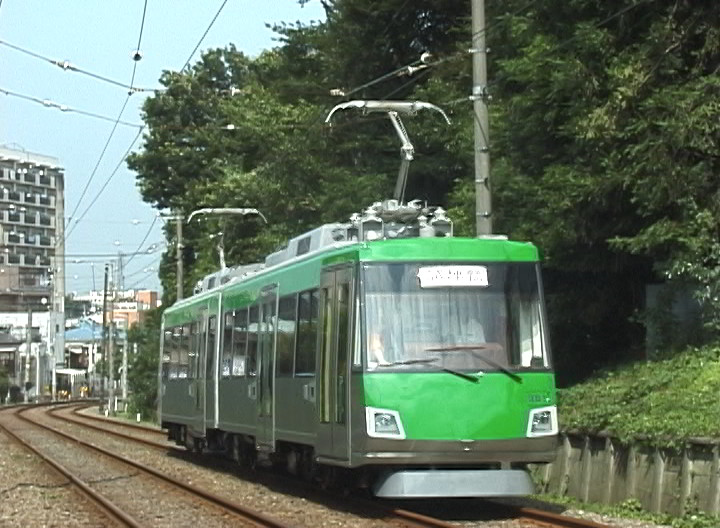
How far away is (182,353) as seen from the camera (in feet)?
95.1

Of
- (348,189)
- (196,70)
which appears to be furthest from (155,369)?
(348,189)

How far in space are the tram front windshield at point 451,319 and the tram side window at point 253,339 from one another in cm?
582

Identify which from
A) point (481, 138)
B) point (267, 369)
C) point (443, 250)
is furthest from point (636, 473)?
point (267, 369)

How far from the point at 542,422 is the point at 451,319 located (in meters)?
1.46

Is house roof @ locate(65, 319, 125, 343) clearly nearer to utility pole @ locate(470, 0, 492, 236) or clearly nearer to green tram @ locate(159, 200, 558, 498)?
utility pole @ locate(470, 0, 492, 236)

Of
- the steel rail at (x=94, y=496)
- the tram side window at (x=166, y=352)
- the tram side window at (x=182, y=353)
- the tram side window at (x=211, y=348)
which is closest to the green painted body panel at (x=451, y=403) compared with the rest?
the steel rail at (x=94, y=496)

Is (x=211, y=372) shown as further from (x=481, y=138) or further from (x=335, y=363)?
(x=335, y=363)

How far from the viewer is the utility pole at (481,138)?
19.5m

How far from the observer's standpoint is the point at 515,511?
1564 cm

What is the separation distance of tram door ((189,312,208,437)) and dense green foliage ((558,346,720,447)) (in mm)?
7718

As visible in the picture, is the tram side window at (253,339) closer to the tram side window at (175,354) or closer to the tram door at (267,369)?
the tram door at (267,369)

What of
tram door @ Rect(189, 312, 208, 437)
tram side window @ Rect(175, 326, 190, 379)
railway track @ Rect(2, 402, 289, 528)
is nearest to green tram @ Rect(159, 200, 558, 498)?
railway track @ Rect(2, 402, 289, 528)

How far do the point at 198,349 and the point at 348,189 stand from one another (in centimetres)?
1016

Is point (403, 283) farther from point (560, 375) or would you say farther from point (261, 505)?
point (560, 375)
